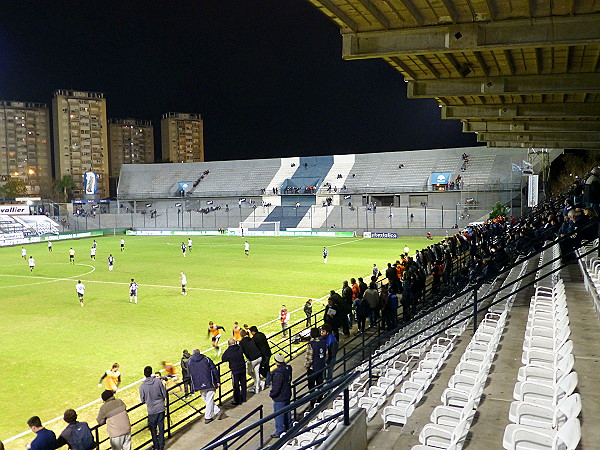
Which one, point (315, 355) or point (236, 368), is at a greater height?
point (315, 355)

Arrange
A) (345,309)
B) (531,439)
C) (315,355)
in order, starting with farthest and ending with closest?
(345,309) < (315,355) < (531,439)

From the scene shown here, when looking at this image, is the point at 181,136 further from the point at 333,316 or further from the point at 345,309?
the point at 333,316

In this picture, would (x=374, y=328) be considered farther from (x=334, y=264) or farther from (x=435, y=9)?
(x=334, y=264)

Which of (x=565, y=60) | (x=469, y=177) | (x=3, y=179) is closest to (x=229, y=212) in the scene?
(x=469, y=177)

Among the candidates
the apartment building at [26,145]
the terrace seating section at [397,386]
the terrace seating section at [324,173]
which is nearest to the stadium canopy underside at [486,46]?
the terrace seating section at [397,386]

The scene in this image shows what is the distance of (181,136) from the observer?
7028 inches

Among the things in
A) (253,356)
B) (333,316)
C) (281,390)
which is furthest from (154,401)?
(333,316)

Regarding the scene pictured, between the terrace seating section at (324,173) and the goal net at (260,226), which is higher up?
the terrace seating section at (324,173)

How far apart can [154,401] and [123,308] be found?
15.7m

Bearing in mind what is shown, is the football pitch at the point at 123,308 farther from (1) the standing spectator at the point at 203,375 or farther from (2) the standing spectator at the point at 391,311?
(2) the standing spectator at the point at 391,311

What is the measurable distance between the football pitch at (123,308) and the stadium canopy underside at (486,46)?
9.93 meters

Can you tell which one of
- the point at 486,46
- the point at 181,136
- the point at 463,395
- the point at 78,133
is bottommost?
the point at 463,395

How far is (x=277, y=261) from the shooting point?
137 ft

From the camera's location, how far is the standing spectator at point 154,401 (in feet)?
30.2
